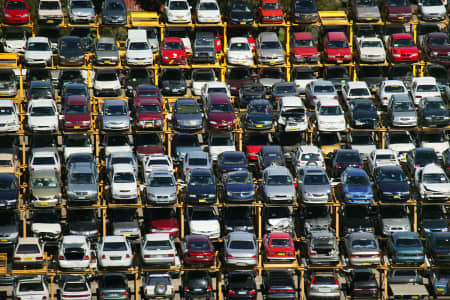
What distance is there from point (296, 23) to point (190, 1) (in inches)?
382

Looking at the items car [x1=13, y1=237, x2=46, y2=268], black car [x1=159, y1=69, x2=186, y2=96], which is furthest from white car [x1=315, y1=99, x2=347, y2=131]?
car [x1=13, y1=237, x2=46, y2=268]

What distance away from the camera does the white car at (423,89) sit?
8194cm

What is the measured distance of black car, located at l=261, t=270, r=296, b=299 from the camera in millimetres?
67250

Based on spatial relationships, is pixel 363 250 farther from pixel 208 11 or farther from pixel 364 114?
pixel 208 11

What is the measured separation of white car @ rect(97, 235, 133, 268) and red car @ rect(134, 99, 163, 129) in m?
10.7

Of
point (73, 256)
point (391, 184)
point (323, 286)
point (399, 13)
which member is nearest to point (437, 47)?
point (399, 13)

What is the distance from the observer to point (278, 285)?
2655 inches

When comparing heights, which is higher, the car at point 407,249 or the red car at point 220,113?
the red car at point 220,113

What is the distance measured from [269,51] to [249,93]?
4.17 metres

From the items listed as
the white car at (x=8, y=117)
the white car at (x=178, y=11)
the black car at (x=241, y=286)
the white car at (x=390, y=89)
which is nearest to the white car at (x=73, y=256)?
the black car at (x=241, y=286)

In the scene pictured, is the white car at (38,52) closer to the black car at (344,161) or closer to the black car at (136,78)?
the black car at (136,78)

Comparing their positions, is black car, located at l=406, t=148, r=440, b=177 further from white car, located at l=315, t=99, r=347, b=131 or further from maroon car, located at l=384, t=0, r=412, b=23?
maroon car, located at l=384, t=0, r=412, b=23

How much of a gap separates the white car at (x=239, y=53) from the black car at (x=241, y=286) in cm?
1866

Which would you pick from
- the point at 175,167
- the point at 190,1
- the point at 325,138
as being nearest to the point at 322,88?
the point at 325,138
